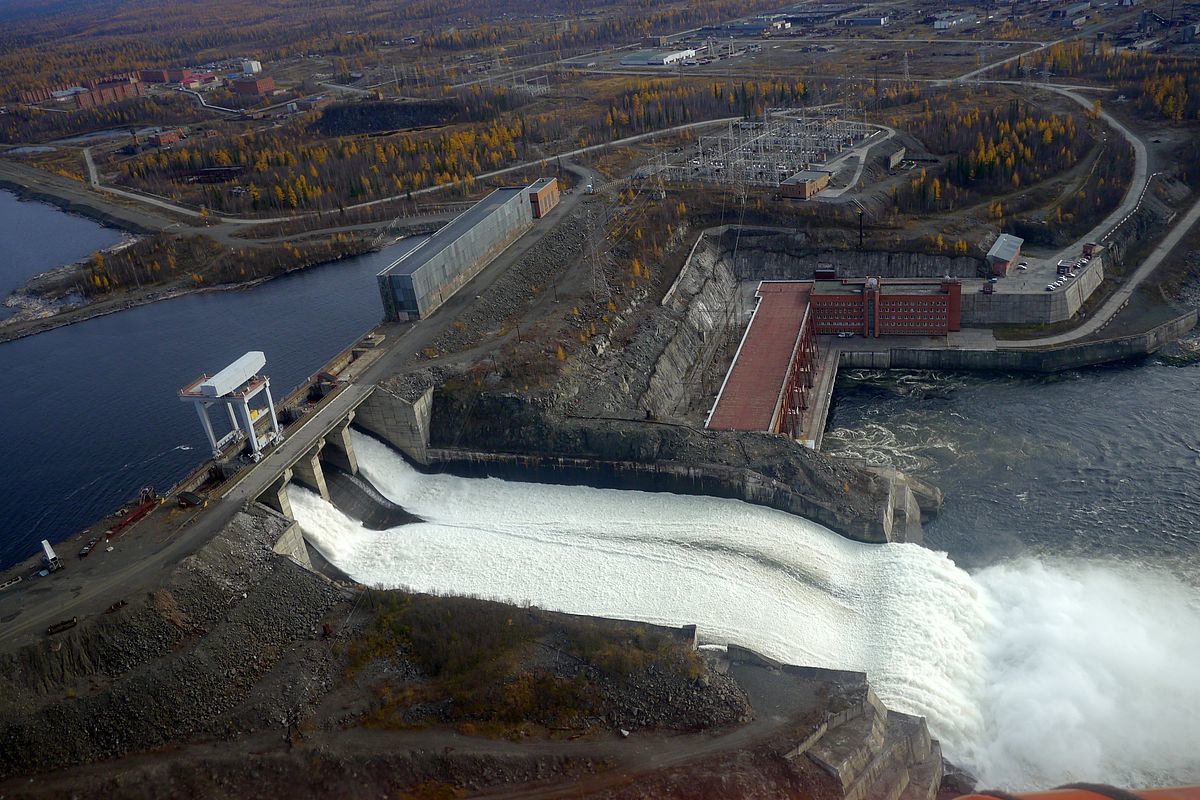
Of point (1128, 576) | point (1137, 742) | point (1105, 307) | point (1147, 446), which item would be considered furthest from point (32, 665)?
point (1105, 307)

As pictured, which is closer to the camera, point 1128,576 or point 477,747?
point 477,747

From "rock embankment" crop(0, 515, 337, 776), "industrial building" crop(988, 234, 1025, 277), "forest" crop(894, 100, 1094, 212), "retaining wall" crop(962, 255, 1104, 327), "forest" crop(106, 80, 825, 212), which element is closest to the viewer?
"rock embankment" crop(0, 515, 337, 776)

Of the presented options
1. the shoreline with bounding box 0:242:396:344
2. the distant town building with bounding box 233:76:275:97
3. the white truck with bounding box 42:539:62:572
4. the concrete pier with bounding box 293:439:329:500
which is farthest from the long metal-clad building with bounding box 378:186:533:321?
the distant town building with bounding box 233:76:275:97

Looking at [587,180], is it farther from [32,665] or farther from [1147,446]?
[32,665]

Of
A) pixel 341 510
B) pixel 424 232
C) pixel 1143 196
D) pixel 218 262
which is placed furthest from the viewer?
pixel 424 232

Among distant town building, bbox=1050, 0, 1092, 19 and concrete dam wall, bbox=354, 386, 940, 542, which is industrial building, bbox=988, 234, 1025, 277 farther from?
distant town building, bbox=1050, 0, 1092, 19

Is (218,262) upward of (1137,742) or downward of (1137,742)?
upward

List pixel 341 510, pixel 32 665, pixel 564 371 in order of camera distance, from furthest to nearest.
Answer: pixel 564 371
pixel 341 510
pixel 32 665

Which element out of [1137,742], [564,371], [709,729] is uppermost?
[564,371]
